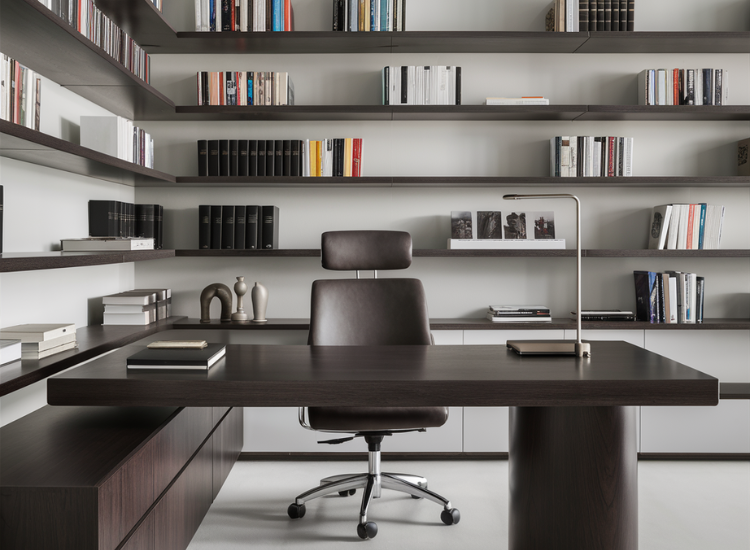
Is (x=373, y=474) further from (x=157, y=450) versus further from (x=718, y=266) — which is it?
(x=718, y=266)

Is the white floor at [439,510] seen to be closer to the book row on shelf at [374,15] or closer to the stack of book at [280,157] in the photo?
the stack of book at [280,157]

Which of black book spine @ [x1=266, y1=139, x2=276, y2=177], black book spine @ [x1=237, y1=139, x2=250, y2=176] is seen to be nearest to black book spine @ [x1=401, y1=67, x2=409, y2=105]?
black book spine @ [x1=266, y1=139, x2=276, y2=177]

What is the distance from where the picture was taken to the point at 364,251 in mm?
2412

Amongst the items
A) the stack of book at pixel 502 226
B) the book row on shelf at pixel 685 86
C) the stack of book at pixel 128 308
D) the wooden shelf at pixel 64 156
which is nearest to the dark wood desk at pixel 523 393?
the wooden shelf at pixel 64 156

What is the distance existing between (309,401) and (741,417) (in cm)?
259

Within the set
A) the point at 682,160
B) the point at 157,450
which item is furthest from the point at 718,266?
the point at 157,450

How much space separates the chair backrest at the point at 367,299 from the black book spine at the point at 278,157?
94 cm

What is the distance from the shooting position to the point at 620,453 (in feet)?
5.62

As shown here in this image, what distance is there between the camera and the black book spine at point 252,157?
10.5 feet

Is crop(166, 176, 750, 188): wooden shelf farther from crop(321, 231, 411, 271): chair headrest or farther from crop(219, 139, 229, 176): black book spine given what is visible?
crop(321, 231, 411, 271): chair headrest

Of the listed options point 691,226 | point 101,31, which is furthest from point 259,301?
point 691,226

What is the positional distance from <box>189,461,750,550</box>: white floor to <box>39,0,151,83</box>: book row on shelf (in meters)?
1.95

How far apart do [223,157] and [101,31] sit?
0.94m

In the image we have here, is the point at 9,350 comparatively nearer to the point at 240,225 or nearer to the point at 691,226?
the point at 240,225
